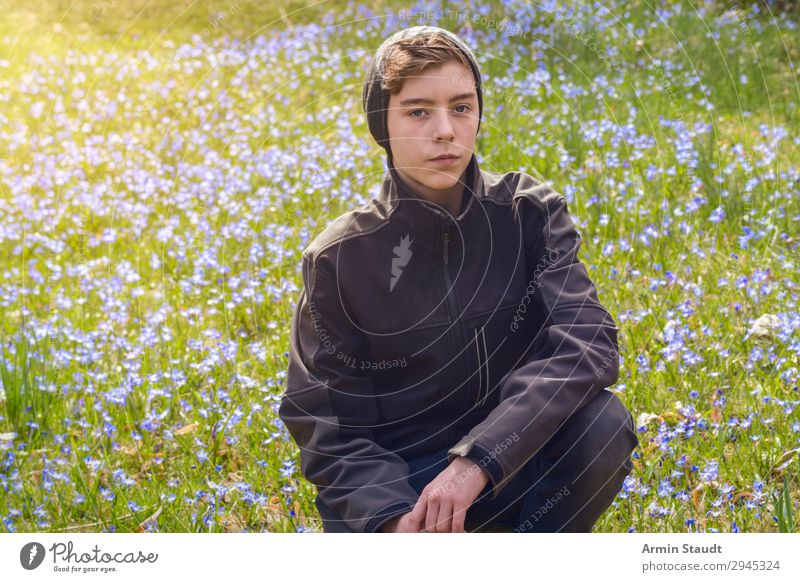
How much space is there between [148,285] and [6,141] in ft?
8.72

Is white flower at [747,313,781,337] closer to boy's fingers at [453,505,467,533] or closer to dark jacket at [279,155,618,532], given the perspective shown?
dark jacket at [279,155,618,532]

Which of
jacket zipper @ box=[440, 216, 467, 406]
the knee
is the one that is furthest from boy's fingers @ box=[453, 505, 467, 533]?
jacket zipper @ box=[440, 216, 467, 406]

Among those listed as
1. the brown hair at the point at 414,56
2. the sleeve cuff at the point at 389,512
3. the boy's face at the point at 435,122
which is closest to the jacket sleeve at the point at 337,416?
the sleeve cuff at the point at 389,512

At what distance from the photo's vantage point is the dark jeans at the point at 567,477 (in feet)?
9.75

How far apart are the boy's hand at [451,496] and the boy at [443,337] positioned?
1.3 inches

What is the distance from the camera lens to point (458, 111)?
9.97ft

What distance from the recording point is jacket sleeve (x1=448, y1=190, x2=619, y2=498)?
281 cm

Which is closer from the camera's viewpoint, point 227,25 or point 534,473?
point 534,473

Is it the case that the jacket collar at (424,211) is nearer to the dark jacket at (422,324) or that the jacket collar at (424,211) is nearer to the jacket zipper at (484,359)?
the dark jacket at (422,324)

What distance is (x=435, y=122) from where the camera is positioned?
9.73ft

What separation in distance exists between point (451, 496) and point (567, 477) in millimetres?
439
